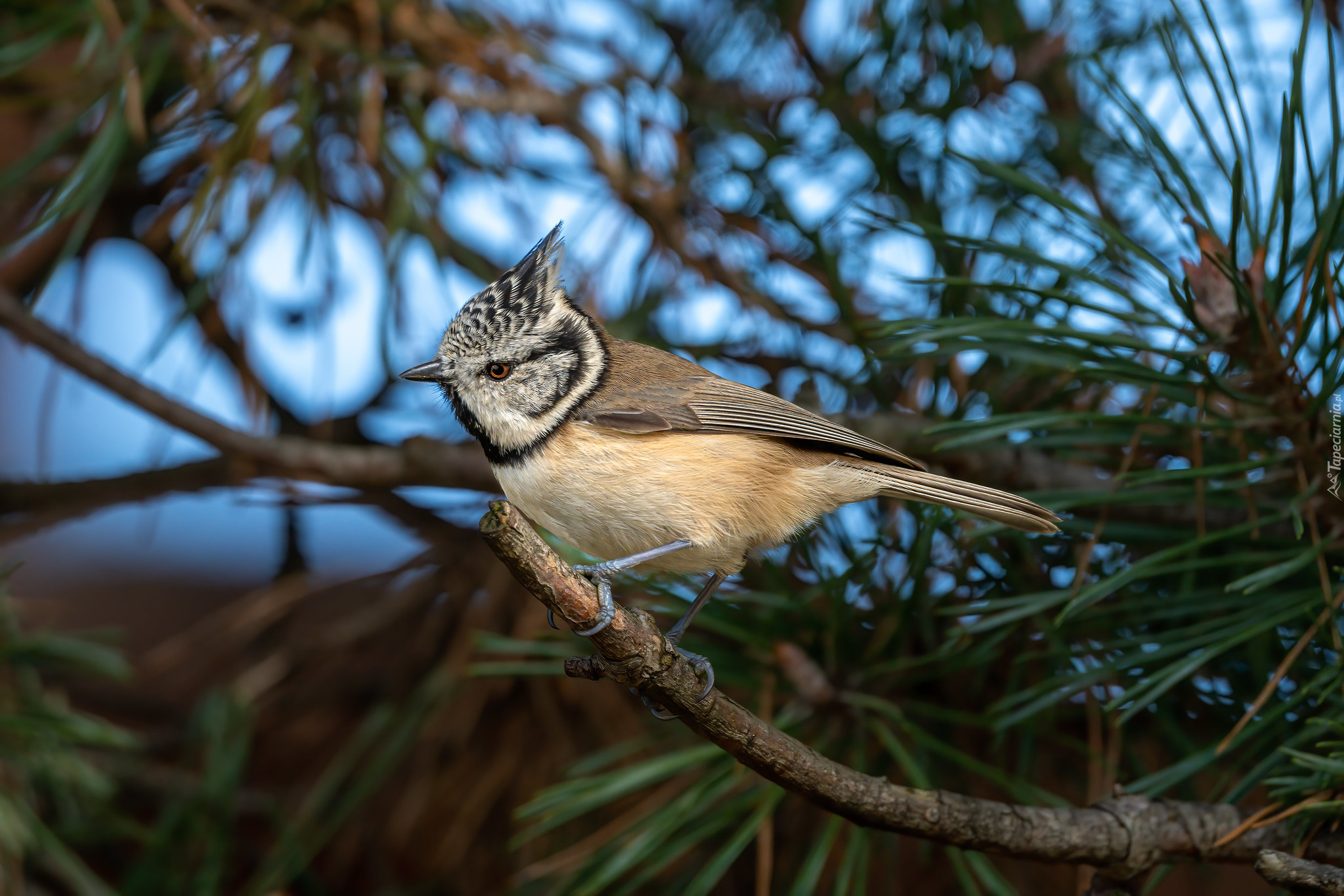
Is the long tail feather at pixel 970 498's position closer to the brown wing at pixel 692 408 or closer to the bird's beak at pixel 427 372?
the brown wing at pixel 692 408

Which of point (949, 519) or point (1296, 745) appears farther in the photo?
point (949, 519)

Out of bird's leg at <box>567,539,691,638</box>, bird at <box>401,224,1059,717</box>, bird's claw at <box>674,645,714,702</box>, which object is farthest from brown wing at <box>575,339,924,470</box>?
bird's claw at <box>674,645,714,702</box>

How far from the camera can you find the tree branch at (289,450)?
1880 mm

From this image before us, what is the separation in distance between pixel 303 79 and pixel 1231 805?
1.93 meters

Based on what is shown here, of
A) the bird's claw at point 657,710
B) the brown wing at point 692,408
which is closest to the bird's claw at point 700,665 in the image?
the bird's claw at point 657,710

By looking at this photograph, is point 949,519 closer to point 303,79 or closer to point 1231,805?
point 1231,805

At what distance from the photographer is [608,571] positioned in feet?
4.52

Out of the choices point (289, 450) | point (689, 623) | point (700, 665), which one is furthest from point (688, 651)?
point (289, 450)

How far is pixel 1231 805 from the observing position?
128 centimetres

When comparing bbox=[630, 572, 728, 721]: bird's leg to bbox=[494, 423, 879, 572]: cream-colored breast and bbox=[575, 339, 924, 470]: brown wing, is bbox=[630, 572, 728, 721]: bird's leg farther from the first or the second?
bbox=[575, 339, 924, 470]: brown wing

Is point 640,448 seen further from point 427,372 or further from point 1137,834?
point 1137,834

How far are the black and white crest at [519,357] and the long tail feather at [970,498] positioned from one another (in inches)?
20.1

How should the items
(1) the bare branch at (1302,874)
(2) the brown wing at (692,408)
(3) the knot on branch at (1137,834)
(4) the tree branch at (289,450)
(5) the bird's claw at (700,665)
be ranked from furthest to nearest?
(4) the tree branch at (289,450)
(2) the brown wing at (692,408)
(5) the bird's claw at (700,665)
(3) the knot on branch at (1137,834)
(1) the bare branch at (1302,874)

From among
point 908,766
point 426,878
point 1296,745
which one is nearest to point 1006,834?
point 908,766
